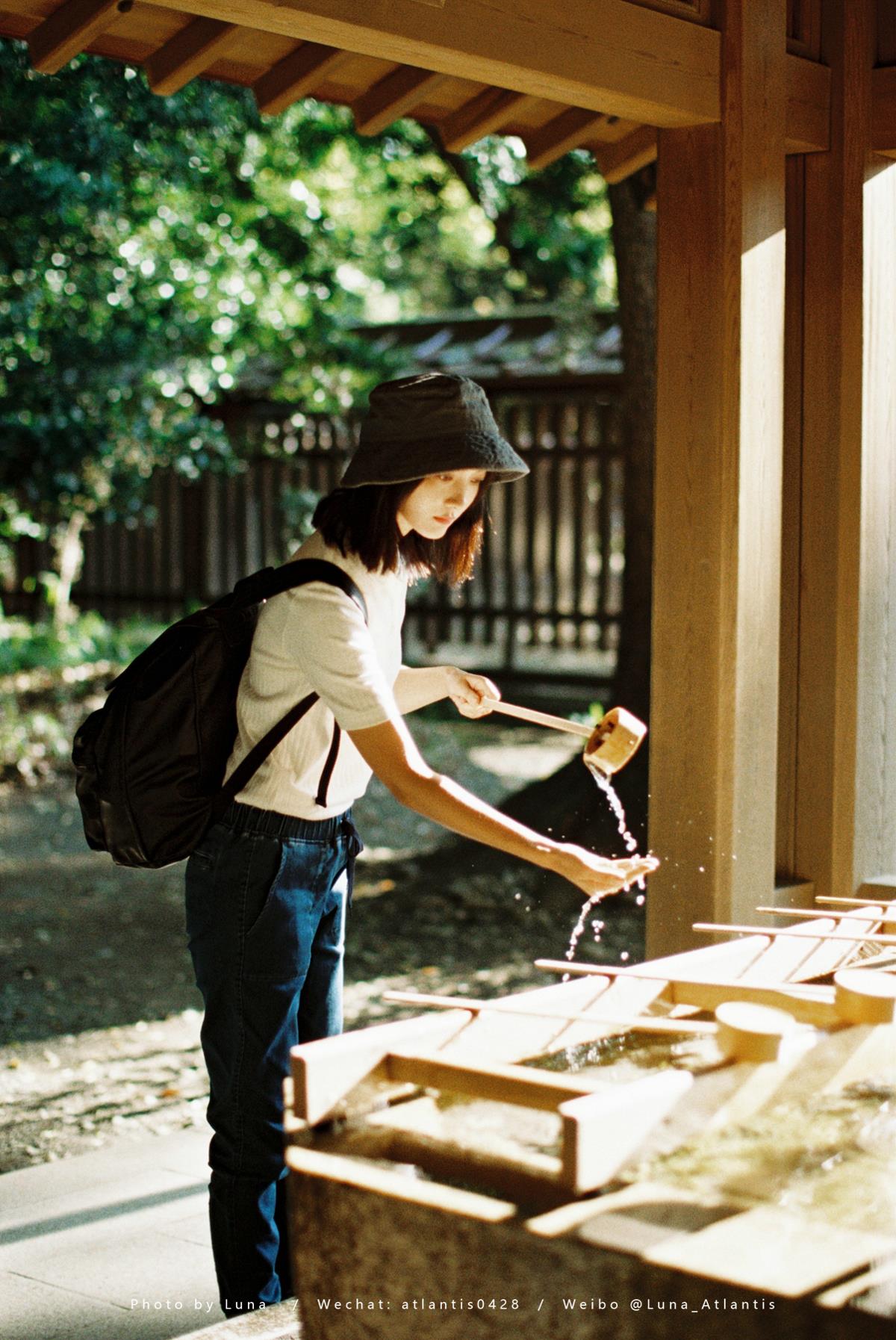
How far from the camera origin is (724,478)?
344cm

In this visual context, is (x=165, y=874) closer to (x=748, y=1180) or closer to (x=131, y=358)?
(x=131, y=358)

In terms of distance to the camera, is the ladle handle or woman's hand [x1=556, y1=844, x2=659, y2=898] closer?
woman's hand [x1=556, y1=844, x2=659, y2=898]

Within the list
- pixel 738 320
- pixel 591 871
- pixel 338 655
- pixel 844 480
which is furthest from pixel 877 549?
pixel 338 655

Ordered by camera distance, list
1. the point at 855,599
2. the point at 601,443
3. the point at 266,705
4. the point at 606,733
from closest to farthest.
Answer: the point at 266,705, the point at 606,733, the point at 855,599, the point at 601,443

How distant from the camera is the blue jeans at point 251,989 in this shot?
262cm

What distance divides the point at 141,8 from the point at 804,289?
1.77 m

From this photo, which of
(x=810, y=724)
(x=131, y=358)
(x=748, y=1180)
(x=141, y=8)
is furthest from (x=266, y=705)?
(x=131, y=358)

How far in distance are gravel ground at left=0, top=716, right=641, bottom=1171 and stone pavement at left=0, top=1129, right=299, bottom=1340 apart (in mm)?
372

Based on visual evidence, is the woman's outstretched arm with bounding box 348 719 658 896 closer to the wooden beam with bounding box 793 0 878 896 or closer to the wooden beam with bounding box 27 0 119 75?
the wooden beam with bounding box 27 0 119 75

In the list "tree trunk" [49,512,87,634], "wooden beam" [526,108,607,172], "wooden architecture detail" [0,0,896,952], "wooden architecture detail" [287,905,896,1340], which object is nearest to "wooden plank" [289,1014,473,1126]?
"wooden architecture detail" [287,905,896,1340]

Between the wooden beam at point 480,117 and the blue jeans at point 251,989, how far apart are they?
74.0 inches

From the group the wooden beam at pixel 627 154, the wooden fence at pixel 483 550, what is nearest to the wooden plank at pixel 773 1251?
the wooden beam at pixel 627 154

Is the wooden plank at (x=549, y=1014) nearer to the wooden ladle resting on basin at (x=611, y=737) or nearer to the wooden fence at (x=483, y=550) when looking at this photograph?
the wooden ladle resting on basin at (x=611, y=737)

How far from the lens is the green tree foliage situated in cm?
Result: 720
